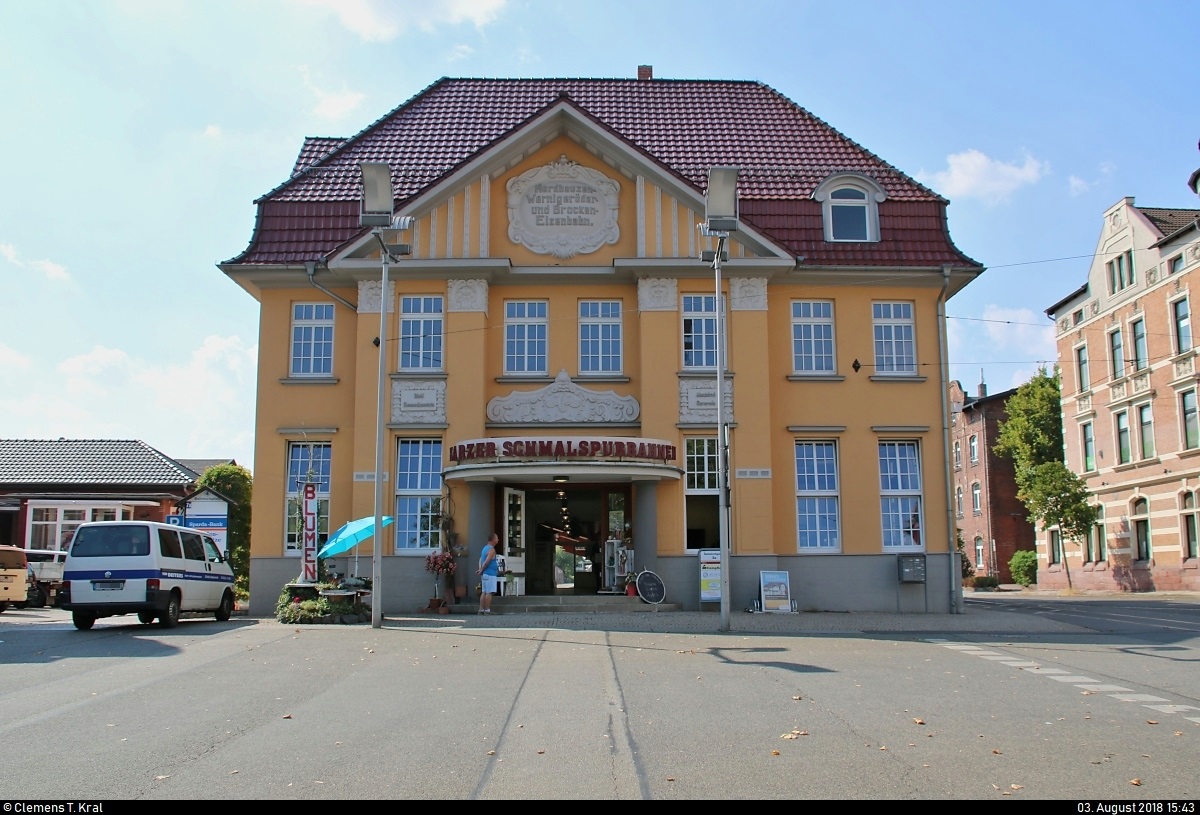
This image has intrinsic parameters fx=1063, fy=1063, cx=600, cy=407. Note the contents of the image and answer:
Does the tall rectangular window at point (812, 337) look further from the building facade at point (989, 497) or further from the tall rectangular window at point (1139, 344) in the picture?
the building facade at point (989, 497)

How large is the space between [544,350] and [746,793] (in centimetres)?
1822

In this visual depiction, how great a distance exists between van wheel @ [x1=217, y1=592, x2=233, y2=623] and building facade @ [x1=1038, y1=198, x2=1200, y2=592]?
33.8 metres

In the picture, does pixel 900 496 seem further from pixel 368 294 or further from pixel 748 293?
pixel 368 294

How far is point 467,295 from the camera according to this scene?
23.7m

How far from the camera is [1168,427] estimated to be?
4081 centimetres

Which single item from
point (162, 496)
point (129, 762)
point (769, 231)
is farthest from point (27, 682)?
point (162, 496)

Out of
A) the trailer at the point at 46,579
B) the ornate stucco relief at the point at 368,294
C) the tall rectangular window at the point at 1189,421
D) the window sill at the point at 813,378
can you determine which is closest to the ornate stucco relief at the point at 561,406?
the ornate stucco relief at the point at 368,294

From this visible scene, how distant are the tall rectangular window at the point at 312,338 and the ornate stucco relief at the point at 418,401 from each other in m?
2.00

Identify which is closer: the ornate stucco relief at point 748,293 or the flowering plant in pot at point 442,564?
the flowering plant in pot at point 442,564

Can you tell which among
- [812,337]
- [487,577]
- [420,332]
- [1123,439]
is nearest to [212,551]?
[487,577]

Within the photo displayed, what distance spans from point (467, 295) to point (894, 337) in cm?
986

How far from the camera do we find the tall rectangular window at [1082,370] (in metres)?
48.0

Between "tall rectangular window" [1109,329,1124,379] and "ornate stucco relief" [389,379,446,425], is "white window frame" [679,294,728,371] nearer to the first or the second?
"ornate stucco relief" [389,379,446,425]
